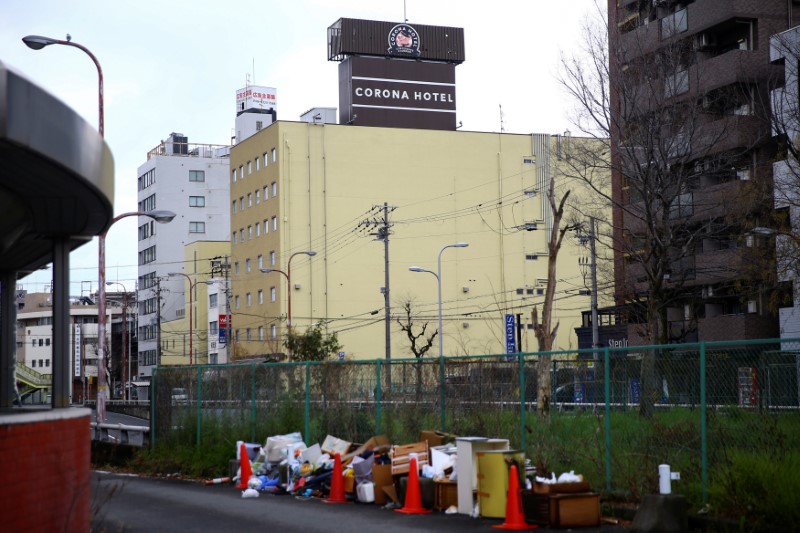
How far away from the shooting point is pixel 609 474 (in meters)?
16.0

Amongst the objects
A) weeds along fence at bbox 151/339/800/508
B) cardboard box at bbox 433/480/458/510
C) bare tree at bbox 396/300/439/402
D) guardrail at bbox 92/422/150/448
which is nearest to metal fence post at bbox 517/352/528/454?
weeds along fence at bbox 151/339/800/508

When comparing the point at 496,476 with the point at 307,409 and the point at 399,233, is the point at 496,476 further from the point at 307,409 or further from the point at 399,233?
the point at 399,233

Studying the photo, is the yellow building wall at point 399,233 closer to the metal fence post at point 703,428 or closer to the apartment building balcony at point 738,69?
the apartment building balcony at point 738,69

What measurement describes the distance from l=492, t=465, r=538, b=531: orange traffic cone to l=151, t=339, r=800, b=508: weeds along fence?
5.68ft

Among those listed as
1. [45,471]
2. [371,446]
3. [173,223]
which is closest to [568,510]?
[371,446]

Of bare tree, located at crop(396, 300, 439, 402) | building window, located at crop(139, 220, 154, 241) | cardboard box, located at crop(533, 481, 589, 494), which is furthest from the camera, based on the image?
building window, located at crop(139, 220, 154, 241)

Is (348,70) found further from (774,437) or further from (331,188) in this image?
(774,437)

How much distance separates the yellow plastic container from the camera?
15617 millimetres

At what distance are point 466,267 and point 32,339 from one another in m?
68.2

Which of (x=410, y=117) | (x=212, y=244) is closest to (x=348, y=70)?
(x=410, y=117)

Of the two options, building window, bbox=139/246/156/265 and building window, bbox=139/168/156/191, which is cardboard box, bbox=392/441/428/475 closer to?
building window, bbox=139/246/156/265

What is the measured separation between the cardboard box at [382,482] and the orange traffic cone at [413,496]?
904 mm

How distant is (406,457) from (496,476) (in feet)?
7.53

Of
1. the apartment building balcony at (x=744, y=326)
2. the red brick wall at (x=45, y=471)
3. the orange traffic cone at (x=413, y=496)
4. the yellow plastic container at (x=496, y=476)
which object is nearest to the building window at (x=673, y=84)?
the apartment building balcony at (x=744, y=326)
